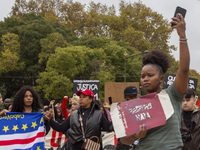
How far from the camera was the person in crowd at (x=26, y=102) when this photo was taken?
18.0 ft

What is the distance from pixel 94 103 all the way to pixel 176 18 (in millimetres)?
3575

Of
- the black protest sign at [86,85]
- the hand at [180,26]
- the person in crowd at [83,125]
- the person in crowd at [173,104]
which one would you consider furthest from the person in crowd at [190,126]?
the black protest sign at [86,85]

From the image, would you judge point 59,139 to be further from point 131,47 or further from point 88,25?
point 88,25

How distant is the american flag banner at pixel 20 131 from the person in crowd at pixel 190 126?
243cm

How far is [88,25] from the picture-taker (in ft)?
153

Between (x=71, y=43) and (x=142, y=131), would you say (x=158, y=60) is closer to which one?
(x=142, y=131)

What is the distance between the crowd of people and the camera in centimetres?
266

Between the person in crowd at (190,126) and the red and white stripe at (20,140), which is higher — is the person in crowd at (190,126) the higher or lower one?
the higher one

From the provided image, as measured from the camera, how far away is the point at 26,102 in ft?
18.1

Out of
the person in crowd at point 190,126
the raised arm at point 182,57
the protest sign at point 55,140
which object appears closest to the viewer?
the raised arm at point 182,57

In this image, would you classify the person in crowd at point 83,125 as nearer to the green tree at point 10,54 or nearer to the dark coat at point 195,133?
the dark coat at point 195,133

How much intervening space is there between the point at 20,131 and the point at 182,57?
3.64 meters

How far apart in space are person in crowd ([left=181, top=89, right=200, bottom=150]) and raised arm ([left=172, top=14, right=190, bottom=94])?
2.62m

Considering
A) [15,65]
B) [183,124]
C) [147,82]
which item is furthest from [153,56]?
[15,65]
